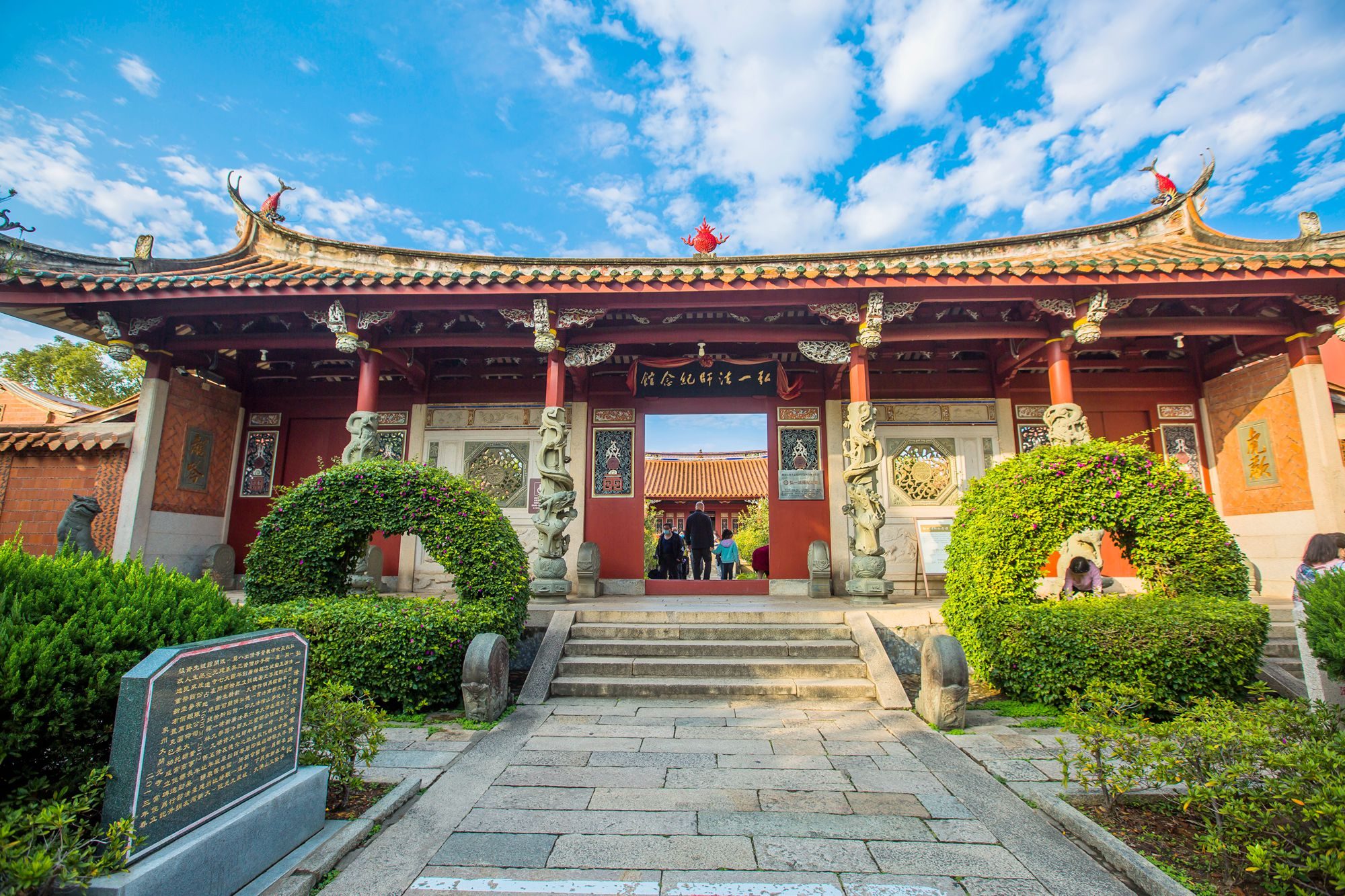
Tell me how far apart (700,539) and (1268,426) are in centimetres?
832

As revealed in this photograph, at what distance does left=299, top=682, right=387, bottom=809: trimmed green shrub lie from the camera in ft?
9.93

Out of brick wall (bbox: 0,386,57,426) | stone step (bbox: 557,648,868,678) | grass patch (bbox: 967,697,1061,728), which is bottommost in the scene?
grass patch (bbox: 967,697,1061,728)

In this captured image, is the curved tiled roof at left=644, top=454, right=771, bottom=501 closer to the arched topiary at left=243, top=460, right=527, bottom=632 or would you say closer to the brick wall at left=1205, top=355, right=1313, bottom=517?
the brick wall at left=1205, top=355, right=1313, bottom=517

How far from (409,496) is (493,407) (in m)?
4.75

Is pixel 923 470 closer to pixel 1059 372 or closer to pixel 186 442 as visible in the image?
pixel 1059 372

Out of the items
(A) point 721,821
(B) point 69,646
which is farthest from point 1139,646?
(B) point 69,646

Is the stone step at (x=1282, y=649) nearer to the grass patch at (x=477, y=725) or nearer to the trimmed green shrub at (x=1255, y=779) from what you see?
the trimmed green shrub at (x=1255, y=779)

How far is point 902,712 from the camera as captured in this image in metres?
4.82

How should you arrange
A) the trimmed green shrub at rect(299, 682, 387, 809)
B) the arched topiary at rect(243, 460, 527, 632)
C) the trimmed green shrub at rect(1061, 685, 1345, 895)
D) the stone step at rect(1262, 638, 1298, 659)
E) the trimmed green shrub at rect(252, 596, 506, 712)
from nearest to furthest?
the trimmed green shrub at rect(1061, 685, 1345, 895), the trimmed green shrub at rect(299, 682, 387, 809), the trimmed green shrub at rect(252, 596, 506, 712), the arched topiary at rect(243, 460, 527, 632), the stone step at rect(1262, 638, 1298, 659)

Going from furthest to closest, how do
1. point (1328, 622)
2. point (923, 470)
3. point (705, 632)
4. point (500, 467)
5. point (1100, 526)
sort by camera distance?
point (500, 467) → point (923, 470) → point (705, 632) → point (1100, 526) → point (1328, 622)

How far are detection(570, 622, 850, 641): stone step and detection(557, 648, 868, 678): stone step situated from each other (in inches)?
16.3

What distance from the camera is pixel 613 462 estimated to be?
972 cm

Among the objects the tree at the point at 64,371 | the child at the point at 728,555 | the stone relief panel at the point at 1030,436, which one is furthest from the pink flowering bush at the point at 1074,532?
the tree at the point at 64,371

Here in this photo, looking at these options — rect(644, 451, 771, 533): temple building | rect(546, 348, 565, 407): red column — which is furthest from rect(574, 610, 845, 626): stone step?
rect(644, 451, 771, 533): temple building
